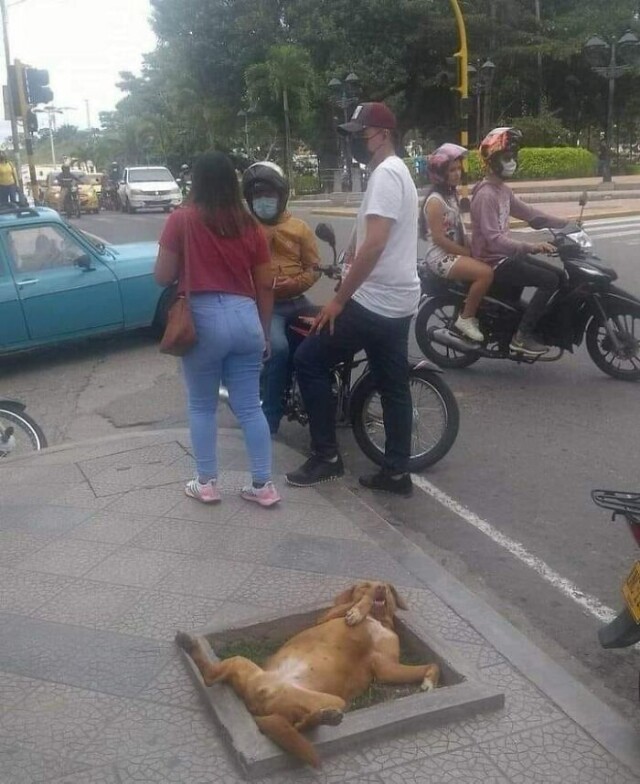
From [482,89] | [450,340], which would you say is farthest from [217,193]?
[482,89]

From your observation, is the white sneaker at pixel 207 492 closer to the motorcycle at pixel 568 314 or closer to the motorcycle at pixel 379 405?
the motorcycle at pixel 379 405

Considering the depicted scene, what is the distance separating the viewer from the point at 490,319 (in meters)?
7.34

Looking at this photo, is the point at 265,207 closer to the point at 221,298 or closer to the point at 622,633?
the point at 221,298

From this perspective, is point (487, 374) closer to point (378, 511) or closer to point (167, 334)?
point (378, 511)

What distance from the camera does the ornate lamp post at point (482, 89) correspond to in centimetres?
2892

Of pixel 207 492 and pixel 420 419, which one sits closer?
pixel 207 492

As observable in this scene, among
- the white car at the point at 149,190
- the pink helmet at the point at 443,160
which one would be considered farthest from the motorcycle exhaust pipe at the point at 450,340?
the white car at the point at 149,190

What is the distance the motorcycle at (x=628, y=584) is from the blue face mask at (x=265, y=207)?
3059 mm

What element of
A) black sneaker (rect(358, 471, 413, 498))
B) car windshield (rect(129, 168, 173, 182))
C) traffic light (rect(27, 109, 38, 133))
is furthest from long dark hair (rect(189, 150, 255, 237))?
car windshield (rect(129, 168, 173, 182))

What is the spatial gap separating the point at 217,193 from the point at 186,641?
208 cm

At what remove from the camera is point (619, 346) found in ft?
23.5

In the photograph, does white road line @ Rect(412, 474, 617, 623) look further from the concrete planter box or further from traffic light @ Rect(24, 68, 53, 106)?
traffic light @ Rect(24, 68, 53, 106)

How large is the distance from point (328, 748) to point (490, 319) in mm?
4931

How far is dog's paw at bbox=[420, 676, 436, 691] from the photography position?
3166mm
